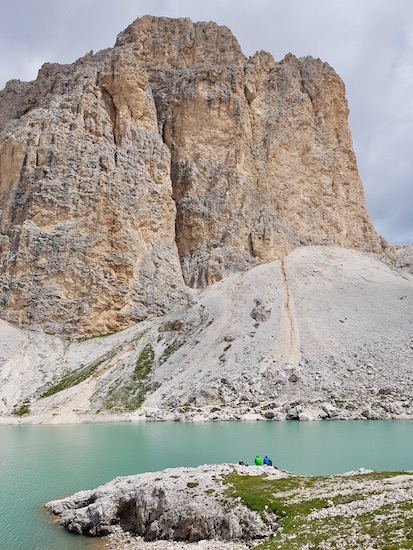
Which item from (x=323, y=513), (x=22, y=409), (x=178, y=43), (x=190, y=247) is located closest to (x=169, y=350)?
(x=22, y=409)

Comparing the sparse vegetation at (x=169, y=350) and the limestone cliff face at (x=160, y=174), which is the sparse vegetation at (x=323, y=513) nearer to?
the sparse vegetation at (x=169, y=350)

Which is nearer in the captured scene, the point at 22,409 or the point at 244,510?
the point at 244,510

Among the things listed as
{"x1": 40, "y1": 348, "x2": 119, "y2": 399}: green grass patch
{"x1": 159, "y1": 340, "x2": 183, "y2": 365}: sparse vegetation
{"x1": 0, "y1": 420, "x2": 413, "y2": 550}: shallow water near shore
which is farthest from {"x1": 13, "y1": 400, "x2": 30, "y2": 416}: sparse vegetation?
{"x1": 159, "y1": 340, "x2": 183, "y2": 365}: sparse vegetation

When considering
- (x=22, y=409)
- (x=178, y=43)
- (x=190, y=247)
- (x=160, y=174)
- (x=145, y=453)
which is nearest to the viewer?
(x=145, y=453)

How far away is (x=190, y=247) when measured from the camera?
99.8 m

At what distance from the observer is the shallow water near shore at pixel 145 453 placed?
2059 cm

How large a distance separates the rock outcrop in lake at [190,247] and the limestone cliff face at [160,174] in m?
0.32

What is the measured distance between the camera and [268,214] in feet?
327

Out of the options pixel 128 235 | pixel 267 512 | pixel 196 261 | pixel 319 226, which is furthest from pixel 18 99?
pixel 267 512

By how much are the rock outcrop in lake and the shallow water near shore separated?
363 inches

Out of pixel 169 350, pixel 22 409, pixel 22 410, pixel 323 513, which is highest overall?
pixel 169 350

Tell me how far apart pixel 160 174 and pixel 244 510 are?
88.8 meters

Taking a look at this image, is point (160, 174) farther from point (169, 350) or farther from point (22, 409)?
point (22, 409)

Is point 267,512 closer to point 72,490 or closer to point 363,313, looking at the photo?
point 72,490
